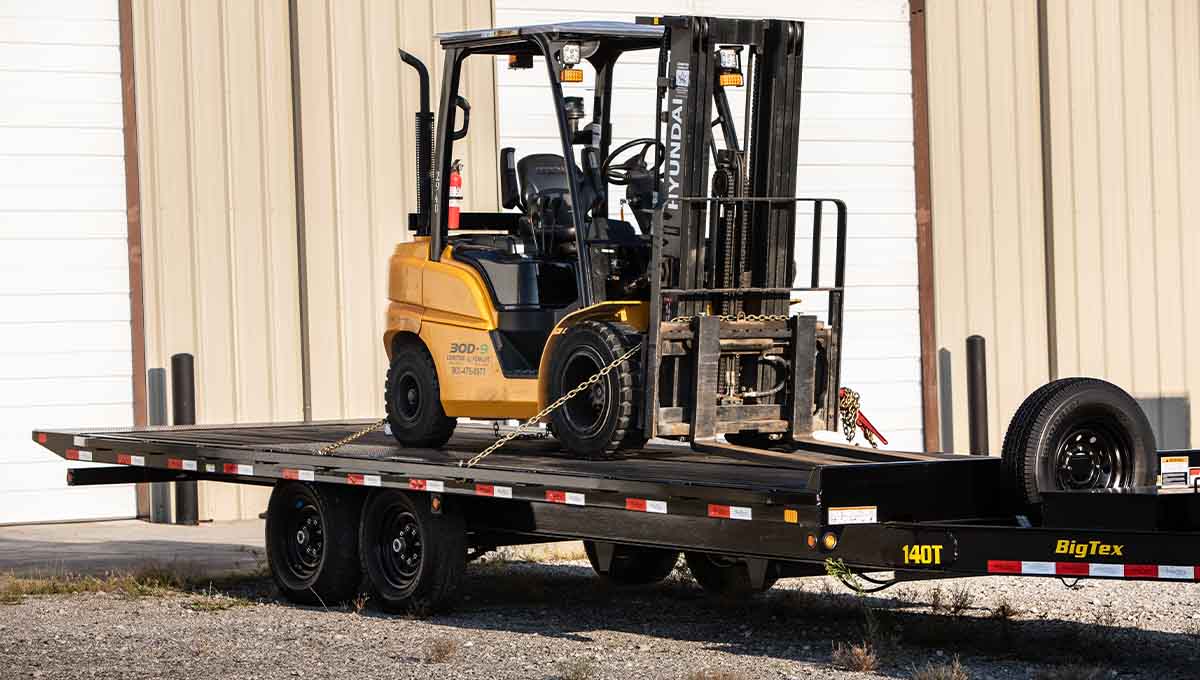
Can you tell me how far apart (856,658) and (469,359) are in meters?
3.52

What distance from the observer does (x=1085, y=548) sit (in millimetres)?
7953

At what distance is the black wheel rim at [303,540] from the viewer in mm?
11742

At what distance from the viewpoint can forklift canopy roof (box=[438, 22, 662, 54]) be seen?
11.0 metres

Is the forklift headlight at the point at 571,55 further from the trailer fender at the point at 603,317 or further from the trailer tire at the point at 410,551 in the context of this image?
the trailer tire at the point at 410,551

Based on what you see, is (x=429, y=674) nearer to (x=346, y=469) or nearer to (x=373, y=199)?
(x=346, y=469)

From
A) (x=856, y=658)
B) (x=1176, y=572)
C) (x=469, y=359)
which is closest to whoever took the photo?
(x=1176, y=572)

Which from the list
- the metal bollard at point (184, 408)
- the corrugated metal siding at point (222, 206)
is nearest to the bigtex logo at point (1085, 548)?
the metal bollard at point (184, 408)

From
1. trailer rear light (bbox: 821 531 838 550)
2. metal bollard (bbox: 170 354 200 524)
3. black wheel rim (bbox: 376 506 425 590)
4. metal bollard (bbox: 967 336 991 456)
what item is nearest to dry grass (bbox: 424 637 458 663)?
black wheel rim (bbox: 376 506 425 590)

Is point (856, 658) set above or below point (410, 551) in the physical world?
below

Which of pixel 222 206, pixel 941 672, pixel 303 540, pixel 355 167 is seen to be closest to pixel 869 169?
pixel 355 167

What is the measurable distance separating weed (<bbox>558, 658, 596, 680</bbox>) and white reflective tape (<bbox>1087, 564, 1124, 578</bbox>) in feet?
7.23

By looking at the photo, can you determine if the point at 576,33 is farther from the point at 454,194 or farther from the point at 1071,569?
the point at 1071,569

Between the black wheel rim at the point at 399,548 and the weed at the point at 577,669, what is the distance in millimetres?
2085

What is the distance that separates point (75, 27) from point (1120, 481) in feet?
35.7
